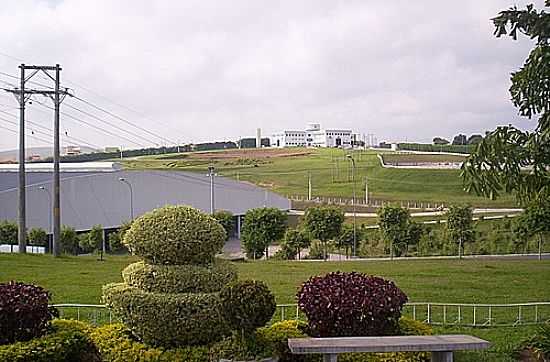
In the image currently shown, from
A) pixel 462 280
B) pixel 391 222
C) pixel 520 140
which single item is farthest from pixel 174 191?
pixel 520 140

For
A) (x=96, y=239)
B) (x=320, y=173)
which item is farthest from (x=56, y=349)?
(x=320, y=173)

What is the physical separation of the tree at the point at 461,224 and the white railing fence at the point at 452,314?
24.6 metres

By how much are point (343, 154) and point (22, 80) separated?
64.4 metres

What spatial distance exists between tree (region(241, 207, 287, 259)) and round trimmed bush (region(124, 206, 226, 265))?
31.6 metres

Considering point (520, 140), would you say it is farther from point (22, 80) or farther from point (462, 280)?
point (22, 80)

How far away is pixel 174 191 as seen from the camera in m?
52.6

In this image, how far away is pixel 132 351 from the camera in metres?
9.37

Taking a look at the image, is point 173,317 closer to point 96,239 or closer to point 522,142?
point 522,142

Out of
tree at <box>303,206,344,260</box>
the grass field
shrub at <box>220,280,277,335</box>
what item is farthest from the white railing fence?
the grass field

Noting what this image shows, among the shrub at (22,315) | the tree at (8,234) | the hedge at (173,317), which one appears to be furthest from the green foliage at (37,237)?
the hedge at (173,317)

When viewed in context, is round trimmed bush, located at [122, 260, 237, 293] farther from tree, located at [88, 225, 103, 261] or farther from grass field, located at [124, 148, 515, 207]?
grass field, located at [124, 148, 515, 207]

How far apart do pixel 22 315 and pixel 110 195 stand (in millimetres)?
40867

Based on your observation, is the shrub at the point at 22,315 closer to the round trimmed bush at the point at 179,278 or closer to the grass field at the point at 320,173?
the round trimmed bush at the point at 179,278

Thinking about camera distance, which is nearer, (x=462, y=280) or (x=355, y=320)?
(x=355, y=320)
